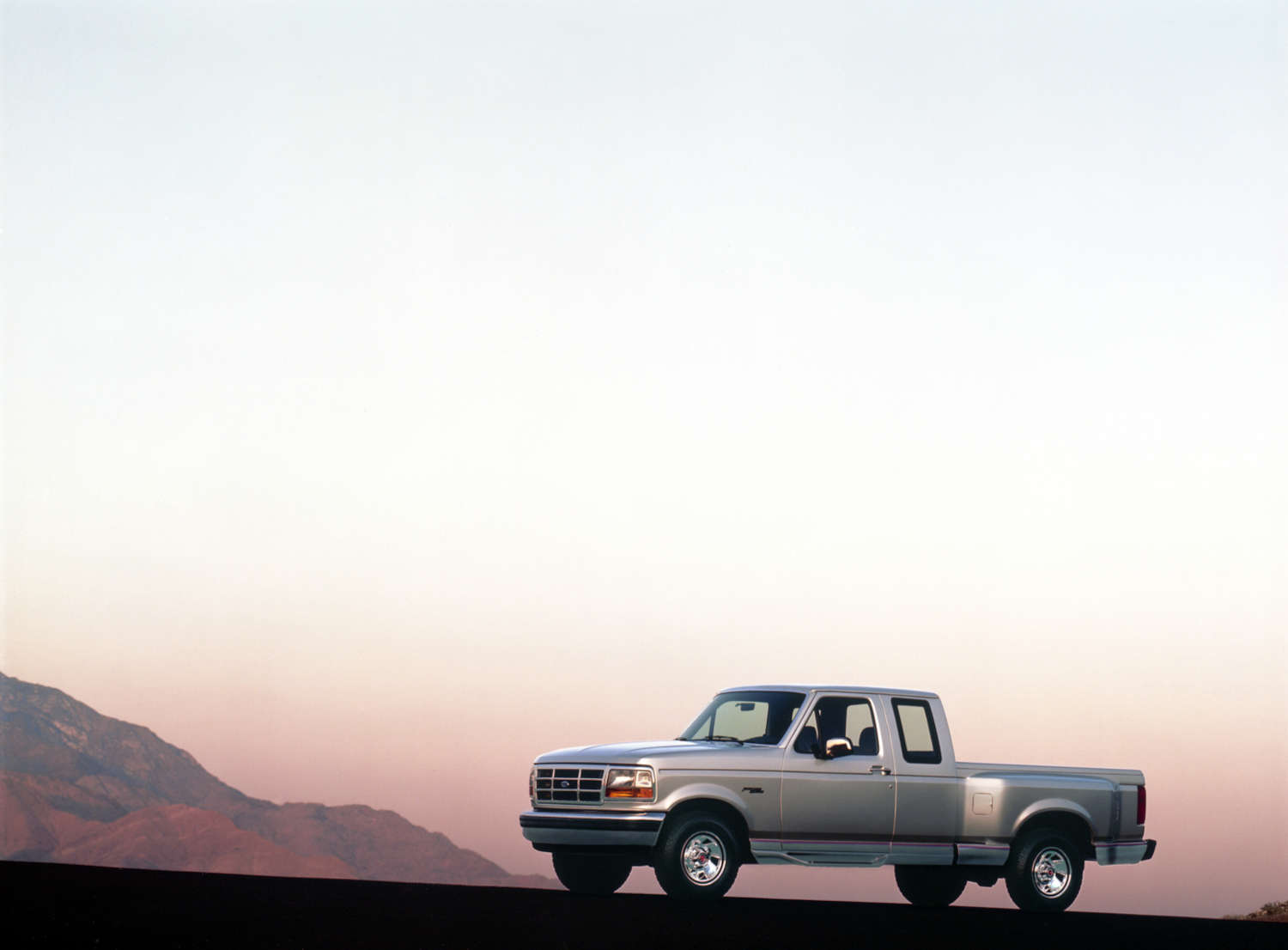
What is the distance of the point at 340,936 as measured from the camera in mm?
13844

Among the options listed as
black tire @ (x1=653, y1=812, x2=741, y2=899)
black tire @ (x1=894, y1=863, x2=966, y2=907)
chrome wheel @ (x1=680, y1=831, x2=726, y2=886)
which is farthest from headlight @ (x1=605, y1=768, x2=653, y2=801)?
black tire @ (x1=894, y1=863, x2=966, y2=907)

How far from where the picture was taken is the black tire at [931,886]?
20.7 m

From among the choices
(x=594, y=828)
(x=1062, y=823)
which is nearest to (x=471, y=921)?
(x=594, y=828)

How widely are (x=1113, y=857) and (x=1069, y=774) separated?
1212 mm

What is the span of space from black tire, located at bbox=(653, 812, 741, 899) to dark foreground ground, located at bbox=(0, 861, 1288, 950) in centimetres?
26

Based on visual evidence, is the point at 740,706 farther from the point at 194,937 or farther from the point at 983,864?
the point at 194,937

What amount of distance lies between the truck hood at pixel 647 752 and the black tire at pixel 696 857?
665 mm

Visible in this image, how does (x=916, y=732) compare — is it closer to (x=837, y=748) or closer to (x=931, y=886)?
(x=837, y=748)

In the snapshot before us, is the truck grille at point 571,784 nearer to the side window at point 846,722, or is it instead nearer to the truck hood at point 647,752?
the truck hood at point 647,752

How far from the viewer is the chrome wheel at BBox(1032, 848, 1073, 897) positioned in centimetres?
2008

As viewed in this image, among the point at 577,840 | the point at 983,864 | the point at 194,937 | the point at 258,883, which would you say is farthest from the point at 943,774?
the point at 194,937

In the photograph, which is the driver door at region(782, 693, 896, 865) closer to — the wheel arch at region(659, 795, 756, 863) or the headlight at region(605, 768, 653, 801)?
the wheel arch at region(659, 795, 756, 863)

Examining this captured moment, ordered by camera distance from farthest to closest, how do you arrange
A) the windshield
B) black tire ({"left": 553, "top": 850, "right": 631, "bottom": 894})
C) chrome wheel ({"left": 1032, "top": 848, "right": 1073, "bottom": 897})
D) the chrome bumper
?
the chrome bumper, chrome wheel ({"left": 1032, "top": 848, "right": 1073, "bottom": 897}), black tire ({"left": 553, "top": 850, "right": 631, "bottom": 894}), the windshield

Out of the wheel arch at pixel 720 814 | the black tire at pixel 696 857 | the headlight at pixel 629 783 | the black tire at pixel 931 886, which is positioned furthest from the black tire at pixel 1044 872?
the headlight at pixel 629 783
